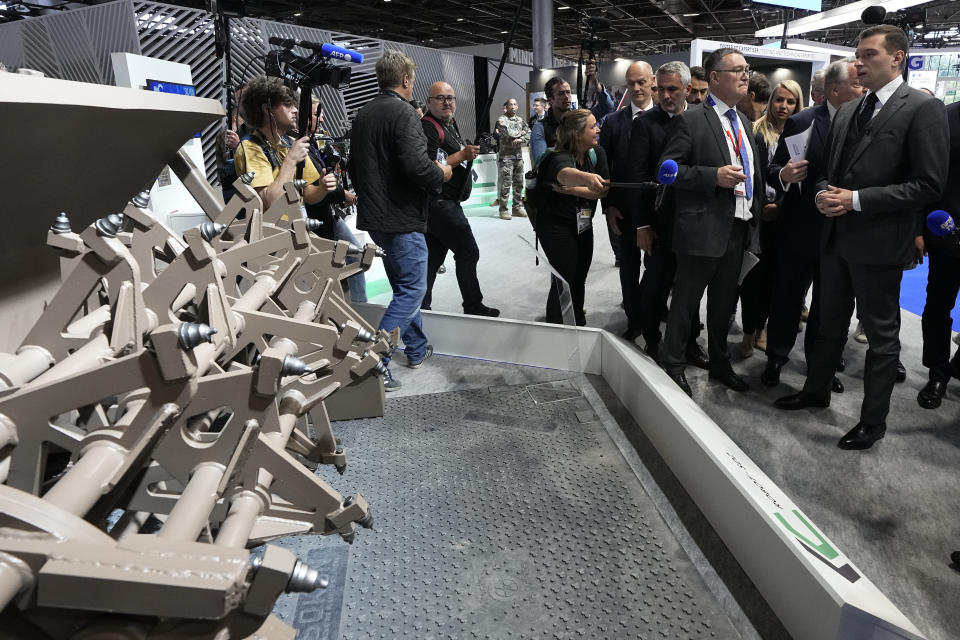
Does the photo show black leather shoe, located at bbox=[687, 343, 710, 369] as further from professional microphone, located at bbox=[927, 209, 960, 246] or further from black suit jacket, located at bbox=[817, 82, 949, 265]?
professional microphone, located at bbox=[927, 209, 960, 246]

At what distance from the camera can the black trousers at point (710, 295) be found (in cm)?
288

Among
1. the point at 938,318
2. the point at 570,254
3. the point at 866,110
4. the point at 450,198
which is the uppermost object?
the point at 866,110

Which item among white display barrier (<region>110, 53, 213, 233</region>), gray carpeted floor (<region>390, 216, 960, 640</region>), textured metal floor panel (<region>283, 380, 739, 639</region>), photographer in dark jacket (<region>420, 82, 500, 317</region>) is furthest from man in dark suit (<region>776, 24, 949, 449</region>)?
white display barrier (<region>110, 53, 213, 233</region>)

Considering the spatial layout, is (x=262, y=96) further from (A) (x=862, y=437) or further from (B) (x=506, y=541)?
(A) (x=862, y=437)

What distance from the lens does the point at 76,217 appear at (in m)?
1.61

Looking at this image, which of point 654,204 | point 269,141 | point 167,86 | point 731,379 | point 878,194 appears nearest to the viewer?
point 878,194

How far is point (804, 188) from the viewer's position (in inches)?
114

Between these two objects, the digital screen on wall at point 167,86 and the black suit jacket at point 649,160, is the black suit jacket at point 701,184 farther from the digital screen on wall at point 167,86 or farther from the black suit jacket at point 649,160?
the digital screen on wall at point 167,86

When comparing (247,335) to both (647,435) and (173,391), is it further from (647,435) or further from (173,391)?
(647,435)

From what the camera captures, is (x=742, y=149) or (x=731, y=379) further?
(x=731, y=379)

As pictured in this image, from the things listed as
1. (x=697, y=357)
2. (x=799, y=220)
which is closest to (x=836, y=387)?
(x=697, y=357)

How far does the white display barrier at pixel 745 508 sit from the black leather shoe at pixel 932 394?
1270 millimetres

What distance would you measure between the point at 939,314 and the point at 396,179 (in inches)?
107

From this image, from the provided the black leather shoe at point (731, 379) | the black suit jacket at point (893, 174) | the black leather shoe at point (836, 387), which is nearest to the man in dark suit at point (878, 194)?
the black suit jacket at point (893, 174)
